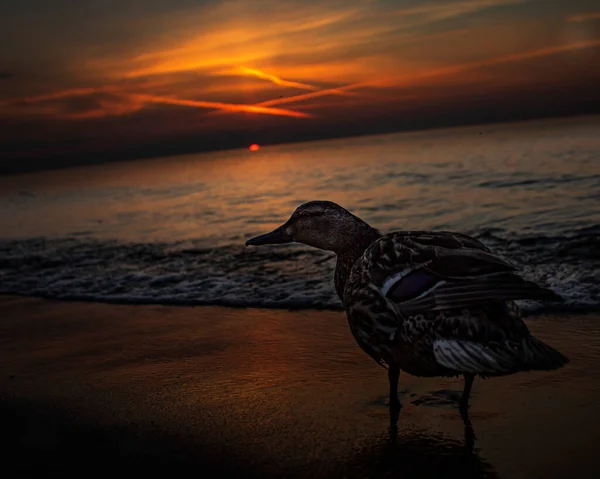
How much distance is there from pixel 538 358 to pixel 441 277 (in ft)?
2.29

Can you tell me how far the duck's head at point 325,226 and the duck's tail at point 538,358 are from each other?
178 cm

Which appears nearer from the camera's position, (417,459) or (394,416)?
(417,459)

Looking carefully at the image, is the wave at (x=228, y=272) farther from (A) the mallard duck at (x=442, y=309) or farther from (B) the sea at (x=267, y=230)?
(A) the mallard duck at (x=442, y=309)

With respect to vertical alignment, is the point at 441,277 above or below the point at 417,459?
above

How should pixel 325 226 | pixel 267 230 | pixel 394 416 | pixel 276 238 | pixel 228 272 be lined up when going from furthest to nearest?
1. pixel 267 230
2. pixel 228 272
3. pixel 276 238
4. pixel 325 226
5. pixel 394 416

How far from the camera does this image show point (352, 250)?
5223mm

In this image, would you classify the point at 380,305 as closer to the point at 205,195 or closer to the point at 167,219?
the point at 167,219

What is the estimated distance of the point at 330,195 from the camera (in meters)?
23.8

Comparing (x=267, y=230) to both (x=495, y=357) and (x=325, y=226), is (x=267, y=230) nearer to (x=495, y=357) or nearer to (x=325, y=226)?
(x=325, y=226)

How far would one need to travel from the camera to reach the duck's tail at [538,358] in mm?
3729

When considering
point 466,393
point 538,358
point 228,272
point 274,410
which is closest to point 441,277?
point 538,358

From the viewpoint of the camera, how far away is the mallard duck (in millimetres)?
3711

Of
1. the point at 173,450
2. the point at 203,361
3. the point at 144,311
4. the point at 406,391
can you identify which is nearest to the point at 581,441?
the point at 406,391

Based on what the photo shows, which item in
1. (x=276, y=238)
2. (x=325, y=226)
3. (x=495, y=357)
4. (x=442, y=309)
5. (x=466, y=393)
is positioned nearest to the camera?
(x=495, y=357)
